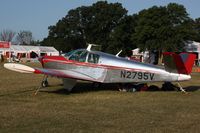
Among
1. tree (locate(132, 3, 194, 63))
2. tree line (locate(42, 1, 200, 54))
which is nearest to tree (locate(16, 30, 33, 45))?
tree line (locate(42, 1, 200, 54))

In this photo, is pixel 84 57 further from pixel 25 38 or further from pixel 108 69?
pixel 25 38

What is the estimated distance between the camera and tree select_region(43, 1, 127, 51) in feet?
342

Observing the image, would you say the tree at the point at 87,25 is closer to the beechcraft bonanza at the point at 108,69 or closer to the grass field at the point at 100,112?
the beechcraft bonanza at the point at 108,69

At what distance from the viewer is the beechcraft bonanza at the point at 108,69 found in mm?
13055

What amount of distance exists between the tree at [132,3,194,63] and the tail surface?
205 feet

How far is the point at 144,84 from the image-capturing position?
14.3 m

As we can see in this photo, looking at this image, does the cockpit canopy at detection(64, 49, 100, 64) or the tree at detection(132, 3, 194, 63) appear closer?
the cockpit canopy at detection(64, 49, 100, 64)

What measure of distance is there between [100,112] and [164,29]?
70.4 metres

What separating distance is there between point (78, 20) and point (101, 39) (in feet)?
34.1

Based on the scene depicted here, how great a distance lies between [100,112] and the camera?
30.3ft

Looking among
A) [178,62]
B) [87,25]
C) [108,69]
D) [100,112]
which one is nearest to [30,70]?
[108,69]

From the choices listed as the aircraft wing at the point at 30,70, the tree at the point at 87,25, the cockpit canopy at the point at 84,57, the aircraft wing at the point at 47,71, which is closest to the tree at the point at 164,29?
the tree at the point at 87,25

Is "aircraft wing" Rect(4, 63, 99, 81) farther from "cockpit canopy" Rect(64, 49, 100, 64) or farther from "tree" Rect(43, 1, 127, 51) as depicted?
"tree" Rect(43, 1, 127, 51)

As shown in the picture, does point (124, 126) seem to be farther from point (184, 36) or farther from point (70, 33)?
point (70, 33)
